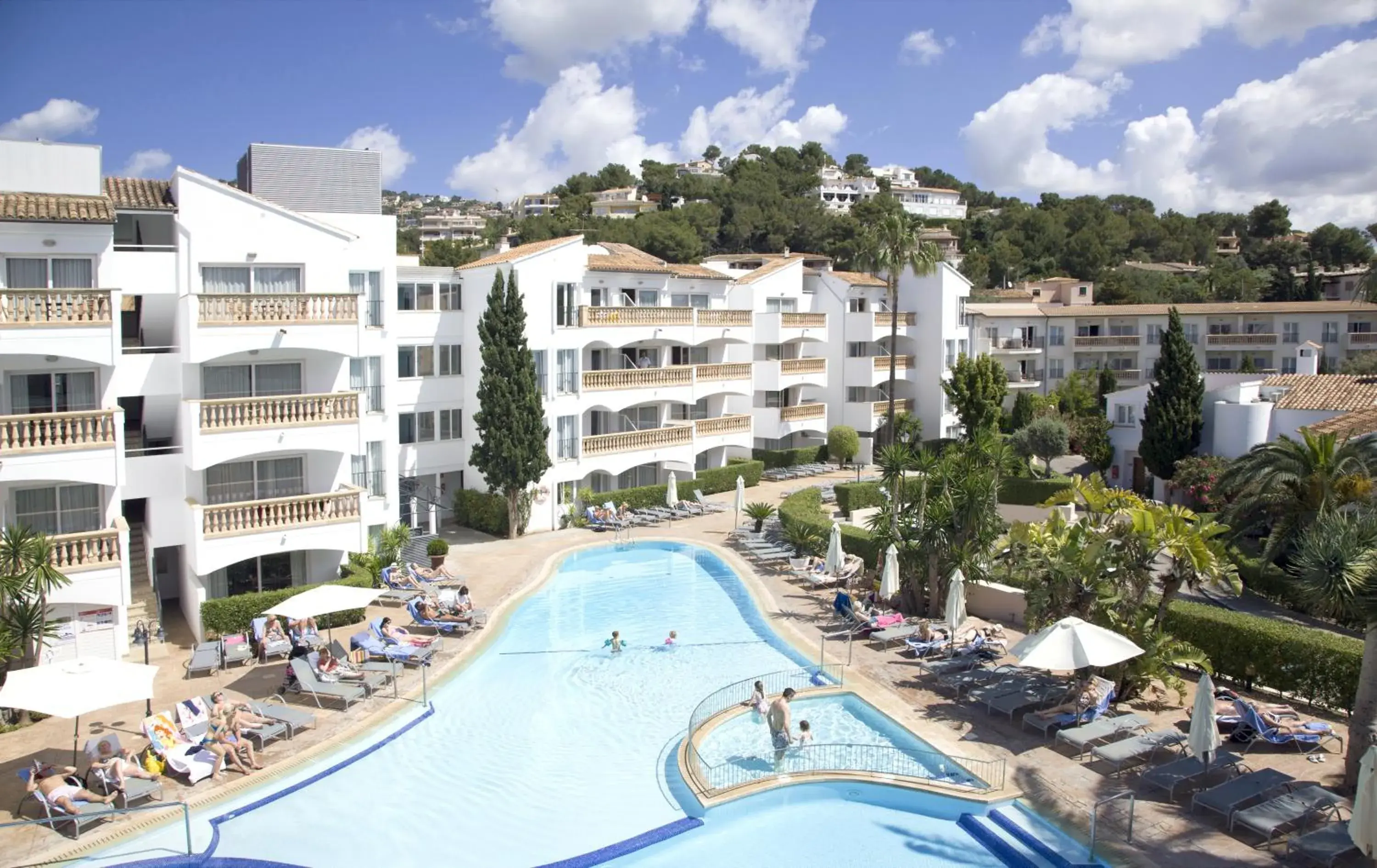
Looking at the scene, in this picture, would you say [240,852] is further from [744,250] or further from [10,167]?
[744,250]

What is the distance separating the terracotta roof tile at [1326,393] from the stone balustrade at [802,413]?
2124cm

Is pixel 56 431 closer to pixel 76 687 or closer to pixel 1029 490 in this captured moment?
pixel 76 687

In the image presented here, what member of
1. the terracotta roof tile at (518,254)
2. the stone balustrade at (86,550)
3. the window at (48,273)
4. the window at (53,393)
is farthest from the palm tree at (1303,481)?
the window at (48,273)

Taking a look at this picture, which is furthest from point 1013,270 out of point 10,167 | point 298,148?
point 10,167

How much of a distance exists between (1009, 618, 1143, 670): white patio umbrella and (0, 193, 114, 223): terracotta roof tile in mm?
23684

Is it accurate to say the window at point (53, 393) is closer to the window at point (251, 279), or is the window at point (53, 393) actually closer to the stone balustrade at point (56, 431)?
the stone balustrade at point (56, 431)

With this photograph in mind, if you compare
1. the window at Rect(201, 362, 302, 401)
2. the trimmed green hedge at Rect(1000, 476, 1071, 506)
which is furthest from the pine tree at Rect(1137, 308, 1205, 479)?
the window at Rect(201, 362, 302, 401)

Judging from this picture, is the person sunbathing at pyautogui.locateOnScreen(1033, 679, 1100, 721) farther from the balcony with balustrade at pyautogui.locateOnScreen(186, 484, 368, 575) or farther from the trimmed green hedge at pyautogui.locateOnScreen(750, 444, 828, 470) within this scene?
the trimmed green hedge at pyautogui.locateOnScreen(750, 444, 828, 470)

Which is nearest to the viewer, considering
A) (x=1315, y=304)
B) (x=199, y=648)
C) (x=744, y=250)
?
(x=199, y=648)

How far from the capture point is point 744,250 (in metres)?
122

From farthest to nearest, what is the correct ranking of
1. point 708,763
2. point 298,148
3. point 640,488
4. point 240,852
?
point 640,488 → point 298,148 → point 708,763 → point 240,852

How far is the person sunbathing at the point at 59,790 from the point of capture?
1532 centimetres

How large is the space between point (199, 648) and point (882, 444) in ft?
134

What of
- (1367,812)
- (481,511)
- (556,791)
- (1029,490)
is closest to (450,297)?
(481,511)
